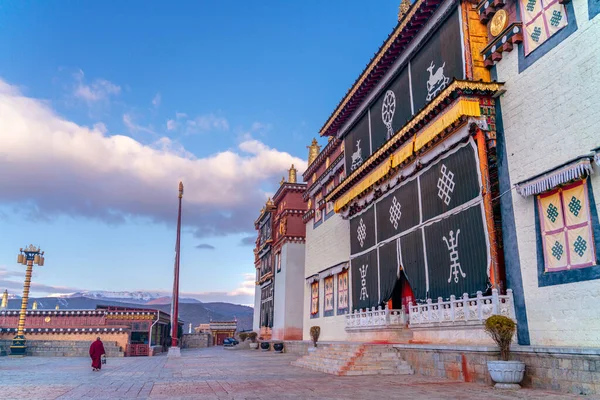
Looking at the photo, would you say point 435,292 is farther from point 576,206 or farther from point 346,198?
point 346,198

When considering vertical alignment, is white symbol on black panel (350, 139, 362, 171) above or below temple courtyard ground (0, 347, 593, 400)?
above

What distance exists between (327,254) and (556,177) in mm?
17634

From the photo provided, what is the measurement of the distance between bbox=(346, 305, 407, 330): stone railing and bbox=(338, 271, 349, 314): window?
329 centimetres

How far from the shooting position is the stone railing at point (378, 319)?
1720 cm

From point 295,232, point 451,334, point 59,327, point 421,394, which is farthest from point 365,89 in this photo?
point 59,327

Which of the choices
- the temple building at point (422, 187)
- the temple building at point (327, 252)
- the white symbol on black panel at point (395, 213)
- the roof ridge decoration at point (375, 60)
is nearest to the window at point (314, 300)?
the temple building at point (327, 252)

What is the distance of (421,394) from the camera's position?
9078 millimetres

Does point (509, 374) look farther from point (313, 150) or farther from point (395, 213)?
point (313, 150)

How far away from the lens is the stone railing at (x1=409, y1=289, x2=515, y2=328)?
36.5ft

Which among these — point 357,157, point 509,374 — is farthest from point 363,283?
point 509,374

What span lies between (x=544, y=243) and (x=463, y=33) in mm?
6550

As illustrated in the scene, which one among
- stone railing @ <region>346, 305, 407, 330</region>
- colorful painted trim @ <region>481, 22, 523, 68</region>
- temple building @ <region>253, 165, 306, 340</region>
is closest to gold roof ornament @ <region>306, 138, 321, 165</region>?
temple building @ <region>253, 165, 306, 340</region>

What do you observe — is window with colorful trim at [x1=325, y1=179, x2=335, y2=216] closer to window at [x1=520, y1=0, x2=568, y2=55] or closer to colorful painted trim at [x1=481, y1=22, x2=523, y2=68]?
colorful painted trim at [x1=481, y1=22, x2=523, y2=68]

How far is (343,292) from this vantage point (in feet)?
79.0
